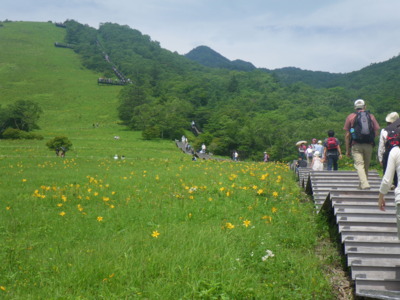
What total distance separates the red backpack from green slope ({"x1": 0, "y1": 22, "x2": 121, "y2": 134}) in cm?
5779

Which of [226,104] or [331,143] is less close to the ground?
[226,104]

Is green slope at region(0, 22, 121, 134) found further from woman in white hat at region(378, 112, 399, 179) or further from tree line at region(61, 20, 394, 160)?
woman in white hat at region(378, 112, 399, 179)

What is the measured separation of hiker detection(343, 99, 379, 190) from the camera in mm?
8023

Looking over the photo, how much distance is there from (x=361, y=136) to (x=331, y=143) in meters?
4.05

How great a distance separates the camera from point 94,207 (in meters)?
7.31

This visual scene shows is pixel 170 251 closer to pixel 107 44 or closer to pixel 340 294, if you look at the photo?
pixel 340 294

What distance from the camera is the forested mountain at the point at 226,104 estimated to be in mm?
69688

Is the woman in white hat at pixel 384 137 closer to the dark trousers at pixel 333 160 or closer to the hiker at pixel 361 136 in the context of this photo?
the hiker at pixel 361 136

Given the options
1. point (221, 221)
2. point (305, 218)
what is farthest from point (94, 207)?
point (305, 218)

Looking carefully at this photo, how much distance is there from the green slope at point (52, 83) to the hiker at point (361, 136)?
199ft

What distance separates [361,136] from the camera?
8.07m

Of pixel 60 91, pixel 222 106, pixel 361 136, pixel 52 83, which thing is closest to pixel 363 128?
pixel 361 136

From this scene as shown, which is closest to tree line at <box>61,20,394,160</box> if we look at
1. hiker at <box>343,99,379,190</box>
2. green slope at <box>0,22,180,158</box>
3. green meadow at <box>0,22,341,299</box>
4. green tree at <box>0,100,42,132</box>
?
green slope at <box>0,22,180,158</box>

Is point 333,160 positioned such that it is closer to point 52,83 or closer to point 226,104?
point 226,104
